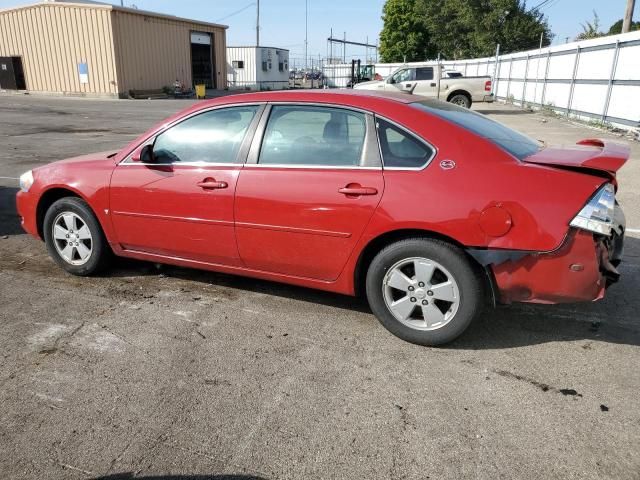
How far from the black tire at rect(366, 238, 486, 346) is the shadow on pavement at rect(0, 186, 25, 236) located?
4.50m

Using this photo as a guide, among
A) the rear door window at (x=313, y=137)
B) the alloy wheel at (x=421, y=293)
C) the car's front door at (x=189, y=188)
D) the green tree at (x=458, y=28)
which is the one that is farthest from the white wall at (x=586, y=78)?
the green tree at (x=458, y=28)

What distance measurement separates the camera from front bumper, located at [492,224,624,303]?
2.98 m

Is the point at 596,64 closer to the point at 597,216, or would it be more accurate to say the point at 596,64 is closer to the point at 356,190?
the point at 597,216

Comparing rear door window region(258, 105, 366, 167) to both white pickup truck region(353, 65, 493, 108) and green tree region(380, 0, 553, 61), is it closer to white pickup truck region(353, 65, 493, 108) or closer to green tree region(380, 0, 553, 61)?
white pickup truck region(353, 65, 493, 108)

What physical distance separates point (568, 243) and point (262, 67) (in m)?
50.6

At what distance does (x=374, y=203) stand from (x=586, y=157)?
4.29 feet

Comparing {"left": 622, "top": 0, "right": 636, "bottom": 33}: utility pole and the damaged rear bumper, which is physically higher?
{"left": 622, "top": 0, "right": 636, "bottom": 33}: utility pole

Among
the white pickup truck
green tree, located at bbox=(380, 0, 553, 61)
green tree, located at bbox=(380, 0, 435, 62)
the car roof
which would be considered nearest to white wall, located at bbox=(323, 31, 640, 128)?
the white pickup truck

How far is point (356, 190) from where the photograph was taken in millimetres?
3338

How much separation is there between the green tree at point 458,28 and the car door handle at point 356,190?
155ft

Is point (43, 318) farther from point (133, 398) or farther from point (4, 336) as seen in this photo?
point (133, 398)

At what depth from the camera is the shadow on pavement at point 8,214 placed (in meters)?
5.98

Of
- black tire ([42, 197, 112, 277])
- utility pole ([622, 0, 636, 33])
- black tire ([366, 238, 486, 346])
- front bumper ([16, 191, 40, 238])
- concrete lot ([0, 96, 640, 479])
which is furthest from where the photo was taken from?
utility pole ([622, 0, 636, 33])

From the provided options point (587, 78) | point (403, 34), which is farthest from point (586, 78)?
point (403, 34)
